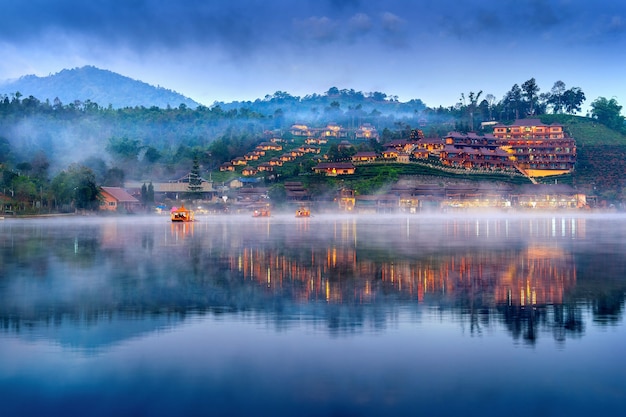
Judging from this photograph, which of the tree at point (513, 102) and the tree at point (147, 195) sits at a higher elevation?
the tree at point (513, 102)

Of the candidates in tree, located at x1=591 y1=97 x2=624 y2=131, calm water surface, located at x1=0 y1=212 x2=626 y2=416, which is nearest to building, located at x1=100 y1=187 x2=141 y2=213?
calm water surface, located at x1=0 y1=212 x2=626 y2=416

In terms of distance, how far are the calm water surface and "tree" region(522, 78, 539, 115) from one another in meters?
155

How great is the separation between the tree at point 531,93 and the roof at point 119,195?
115317 mm

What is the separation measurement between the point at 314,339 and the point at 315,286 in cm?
816

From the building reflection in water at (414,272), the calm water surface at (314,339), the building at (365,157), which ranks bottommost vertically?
the calm water surface at (314,339)

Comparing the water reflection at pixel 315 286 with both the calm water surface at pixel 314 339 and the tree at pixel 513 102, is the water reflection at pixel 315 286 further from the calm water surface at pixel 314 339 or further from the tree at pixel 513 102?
the tree at pixel 513 102

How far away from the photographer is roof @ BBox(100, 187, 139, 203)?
338 ft

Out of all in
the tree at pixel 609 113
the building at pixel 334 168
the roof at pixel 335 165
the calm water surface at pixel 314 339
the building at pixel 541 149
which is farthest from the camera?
the tree at pixel 609 113

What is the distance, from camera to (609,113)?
532 feet

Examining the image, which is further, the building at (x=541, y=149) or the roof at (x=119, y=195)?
the building at (x=541, y=149)

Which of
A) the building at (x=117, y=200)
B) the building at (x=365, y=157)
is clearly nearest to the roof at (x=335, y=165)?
the building at (x=365, y=157)

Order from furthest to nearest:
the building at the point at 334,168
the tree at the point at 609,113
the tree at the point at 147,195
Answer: the tree at the point at 609,113 < the building at the point at 334,168 < the tree at the point at 147,195

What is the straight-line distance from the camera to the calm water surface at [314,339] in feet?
35.8

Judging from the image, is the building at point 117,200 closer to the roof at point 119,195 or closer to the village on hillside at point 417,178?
the roof at point 119,195
